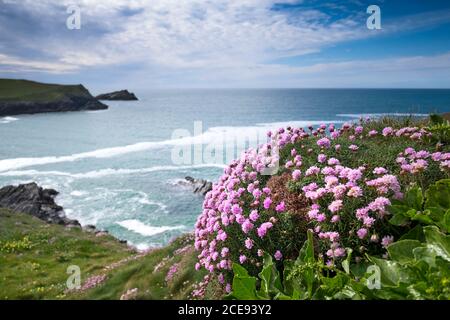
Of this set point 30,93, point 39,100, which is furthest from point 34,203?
point 30,93

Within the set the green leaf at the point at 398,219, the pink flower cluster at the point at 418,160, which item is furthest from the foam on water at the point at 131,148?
the green leaf at the point at 398,219

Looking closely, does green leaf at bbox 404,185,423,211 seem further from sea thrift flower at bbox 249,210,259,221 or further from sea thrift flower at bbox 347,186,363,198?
sea thrift flower at bbox 249,210,259,221

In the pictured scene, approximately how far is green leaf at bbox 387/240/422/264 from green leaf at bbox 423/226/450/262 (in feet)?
0.59

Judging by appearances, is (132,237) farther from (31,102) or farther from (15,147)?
(31,102)

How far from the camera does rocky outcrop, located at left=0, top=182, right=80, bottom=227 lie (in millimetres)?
34125

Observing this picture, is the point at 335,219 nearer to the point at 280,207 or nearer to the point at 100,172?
the point at 280,207

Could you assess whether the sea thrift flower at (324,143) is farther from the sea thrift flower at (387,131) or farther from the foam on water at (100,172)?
the foam on water at (100,172)

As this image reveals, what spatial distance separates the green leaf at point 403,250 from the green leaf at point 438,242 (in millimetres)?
181

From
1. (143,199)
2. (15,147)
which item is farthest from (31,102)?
(143,199)

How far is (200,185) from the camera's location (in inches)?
1687

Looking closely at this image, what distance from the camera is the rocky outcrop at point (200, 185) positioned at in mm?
41247

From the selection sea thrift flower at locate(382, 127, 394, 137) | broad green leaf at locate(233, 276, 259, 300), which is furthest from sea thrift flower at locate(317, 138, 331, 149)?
broad green leaf at locate(233, 276, 259, 300)
